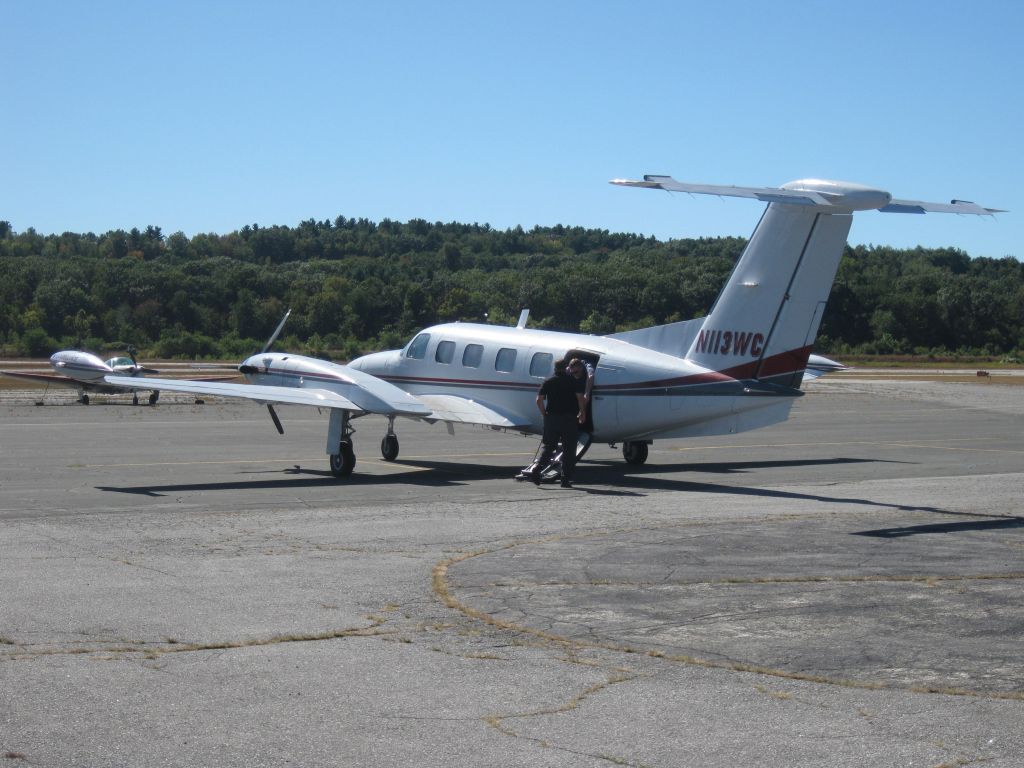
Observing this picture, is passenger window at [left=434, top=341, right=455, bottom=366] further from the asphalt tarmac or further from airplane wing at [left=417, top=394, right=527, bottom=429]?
the asphalt tarmac

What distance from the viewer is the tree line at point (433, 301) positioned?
7506cm

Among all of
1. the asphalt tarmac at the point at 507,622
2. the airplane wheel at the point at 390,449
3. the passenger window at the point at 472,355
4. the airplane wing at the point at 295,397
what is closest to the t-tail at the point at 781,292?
the asphalt tarmac at the point at 507,622

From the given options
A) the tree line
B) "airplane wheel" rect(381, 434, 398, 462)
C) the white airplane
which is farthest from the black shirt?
the tree line

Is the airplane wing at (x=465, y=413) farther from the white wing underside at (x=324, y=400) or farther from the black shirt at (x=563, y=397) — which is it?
the black shirt at (x=563, y=397)

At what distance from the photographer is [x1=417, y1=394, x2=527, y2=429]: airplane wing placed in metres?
22.1

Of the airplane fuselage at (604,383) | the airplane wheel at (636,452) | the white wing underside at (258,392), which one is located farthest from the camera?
the airplane wheel at (636,452)

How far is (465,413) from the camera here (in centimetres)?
2247

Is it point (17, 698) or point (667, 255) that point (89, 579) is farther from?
point (667, 255)

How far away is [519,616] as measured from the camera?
9.48m

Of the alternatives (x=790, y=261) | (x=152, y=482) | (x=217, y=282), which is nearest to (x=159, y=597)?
(x=152, y=482)

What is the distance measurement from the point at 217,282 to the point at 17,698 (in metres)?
89.6

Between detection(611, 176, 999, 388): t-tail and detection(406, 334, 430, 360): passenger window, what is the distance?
256 inches

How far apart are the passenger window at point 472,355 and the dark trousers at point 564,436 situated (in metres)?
3.88

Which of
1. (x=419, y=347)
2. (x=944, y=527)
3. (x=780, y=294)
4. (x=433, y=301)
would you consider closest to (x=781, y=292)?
(x=780, y=294)
